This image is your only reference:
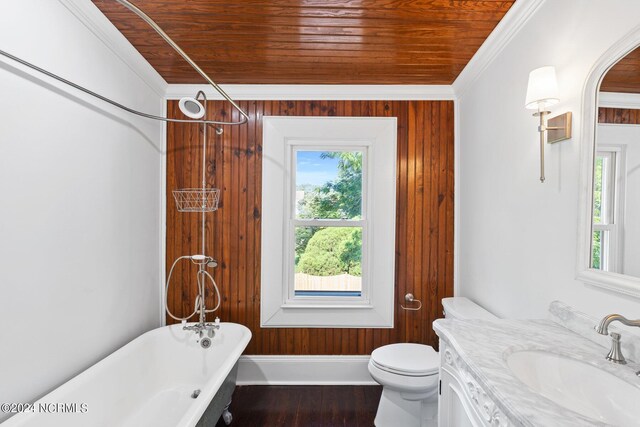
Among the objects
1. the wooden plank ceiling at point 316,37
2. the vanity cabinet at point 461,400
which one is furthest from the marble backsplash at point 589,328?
the wooden plank ceiling at point 316,37

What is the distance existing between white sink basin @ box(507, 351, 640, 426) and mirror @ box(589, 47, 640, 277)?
13.6 inches

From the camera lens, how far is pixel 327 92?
8.06 ft

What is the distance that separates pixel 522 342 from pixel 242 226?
196 centimetres

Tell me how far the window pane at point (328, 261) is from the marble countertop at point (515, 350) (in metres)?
1.28

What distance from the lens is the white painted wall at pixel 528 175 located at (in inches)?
45.9

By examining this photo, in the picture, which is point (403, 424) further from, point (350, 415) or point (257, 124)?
point (257, 124)

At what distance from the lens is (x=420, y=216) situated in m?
2.47

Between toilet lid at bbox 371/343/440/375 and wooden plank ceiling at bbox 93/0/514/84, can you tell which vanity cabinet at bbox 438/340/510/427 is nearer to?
toilet lid at bbox 371/343/440/375

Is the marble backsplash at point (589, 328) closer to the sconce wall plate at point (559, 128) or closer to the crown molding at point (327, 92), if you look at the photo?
the sconce wall plate at point (559, 128)

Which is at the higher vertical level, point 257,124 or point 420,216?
point 257,124

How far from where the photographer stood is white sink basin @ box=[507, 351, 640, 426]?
0.81 m

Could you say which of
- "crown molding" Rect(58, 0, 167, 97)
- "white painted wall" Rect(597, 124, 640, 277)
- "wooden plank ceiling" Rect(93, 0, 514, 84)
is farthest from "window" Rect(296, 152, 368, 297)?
"white painted wall" Rect(597, 124, 640, 277)

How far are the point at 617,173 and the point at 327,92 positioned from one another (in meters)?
1.89

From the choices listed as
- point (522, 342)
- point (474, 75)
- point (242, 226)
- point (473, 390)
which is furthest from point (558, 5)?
point (242, 226)
